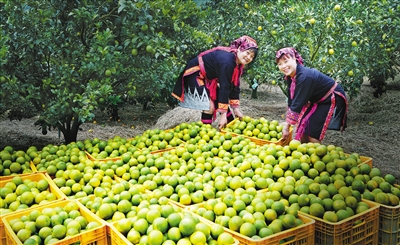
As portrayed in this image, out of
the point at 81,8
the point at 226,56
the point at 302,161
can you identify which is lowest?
the point at 302,161

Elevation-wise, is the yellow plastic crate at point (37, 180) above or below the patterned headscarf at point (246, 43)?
below

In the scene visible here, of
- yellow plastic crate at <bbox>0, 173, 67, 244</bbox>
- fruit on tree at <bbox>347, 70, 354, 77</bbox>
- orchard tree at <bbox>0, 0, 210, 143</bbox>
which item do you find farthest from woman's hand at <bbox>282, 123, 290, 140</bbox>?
fruit on tree at <bbox>347, 70, 354, 77</bbox>

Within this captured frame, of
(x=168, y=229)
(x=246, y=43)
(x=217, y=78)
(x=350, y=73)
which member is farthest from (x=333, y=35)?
(x=168, y=229)

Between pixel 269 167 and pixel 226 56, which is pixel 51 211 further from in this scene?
pixel 226 56

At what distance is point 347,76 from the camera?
7.61 meters

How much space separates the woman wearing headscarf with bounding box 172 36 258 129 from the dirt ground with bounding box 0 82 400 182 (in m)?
1.58

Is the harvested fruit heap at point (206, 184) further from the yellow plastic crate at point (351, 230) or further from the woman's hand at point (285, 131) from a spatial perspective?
the woman's hand at point (285, 131)

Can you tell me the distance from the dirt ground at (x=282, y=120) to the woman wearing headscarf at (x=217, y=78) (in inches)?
62.1

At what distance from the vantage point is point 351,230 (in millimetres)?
2744

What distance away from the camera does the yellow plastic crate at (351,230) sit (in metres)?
2.69

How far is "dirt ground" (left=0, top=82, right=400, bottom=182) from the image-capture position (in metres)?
7.04

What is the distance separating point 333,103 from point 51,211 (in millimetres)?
3496

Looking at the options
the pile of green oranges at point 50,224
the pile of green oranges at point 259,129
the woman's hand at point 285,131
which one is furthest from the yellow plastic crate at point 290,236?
the pile of green oranges at point 259,129

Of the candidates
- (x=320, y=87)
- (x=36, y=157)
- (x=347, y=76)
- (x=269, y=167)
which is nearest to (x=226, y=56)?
(x=320, y=87)
